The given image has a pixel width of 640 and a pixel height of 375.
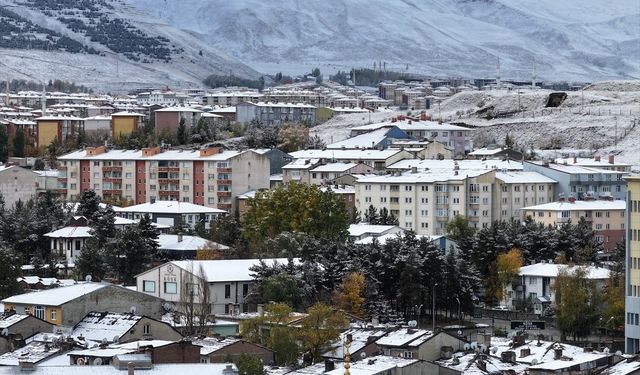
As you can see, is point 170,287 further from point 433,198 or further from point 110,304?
point 433,198

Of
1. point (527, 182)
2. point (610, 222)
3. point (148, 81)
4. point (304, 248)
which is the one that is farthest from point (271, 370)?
point (148, 81)

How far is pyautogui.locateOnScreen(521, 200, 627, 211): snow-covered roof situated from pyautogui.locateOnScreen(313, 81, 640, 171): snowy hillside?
1468cm

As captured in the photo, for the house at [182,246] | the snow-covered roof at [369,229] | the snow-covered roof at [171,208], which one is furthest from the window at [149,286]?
the snow-covered roof at [171,208]

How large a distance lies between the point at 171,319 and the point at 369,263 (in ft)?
30.5

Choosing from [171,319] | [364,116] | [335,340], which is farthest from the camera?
[364,116]

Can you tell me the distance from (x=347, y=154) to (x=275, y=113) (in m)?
40.0

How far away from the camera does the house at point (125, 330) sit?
142 ft

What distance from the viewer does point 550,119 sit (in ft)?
361

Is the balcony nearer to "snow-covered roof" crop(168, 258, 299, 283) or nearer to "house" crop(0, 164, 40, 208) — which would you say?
"house" crop(0, 164, 40, 208)

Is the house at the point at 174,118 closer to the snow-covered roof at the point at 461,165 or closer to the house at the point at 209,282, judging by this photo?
the snow-covered roof at the point at 461,165

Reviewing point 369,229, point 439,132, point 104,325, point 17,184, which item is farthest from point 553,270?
point 439,132

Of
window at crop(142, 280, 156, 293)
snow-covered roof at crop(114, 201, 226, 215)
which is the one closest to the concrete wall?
window at crop(142, 280, 156, 293)

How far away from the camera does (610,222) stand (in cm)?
7181

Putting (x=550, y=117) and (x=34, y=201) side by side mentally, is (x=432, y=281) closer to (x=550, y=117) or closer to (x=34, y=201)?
(x=34, y=201)
